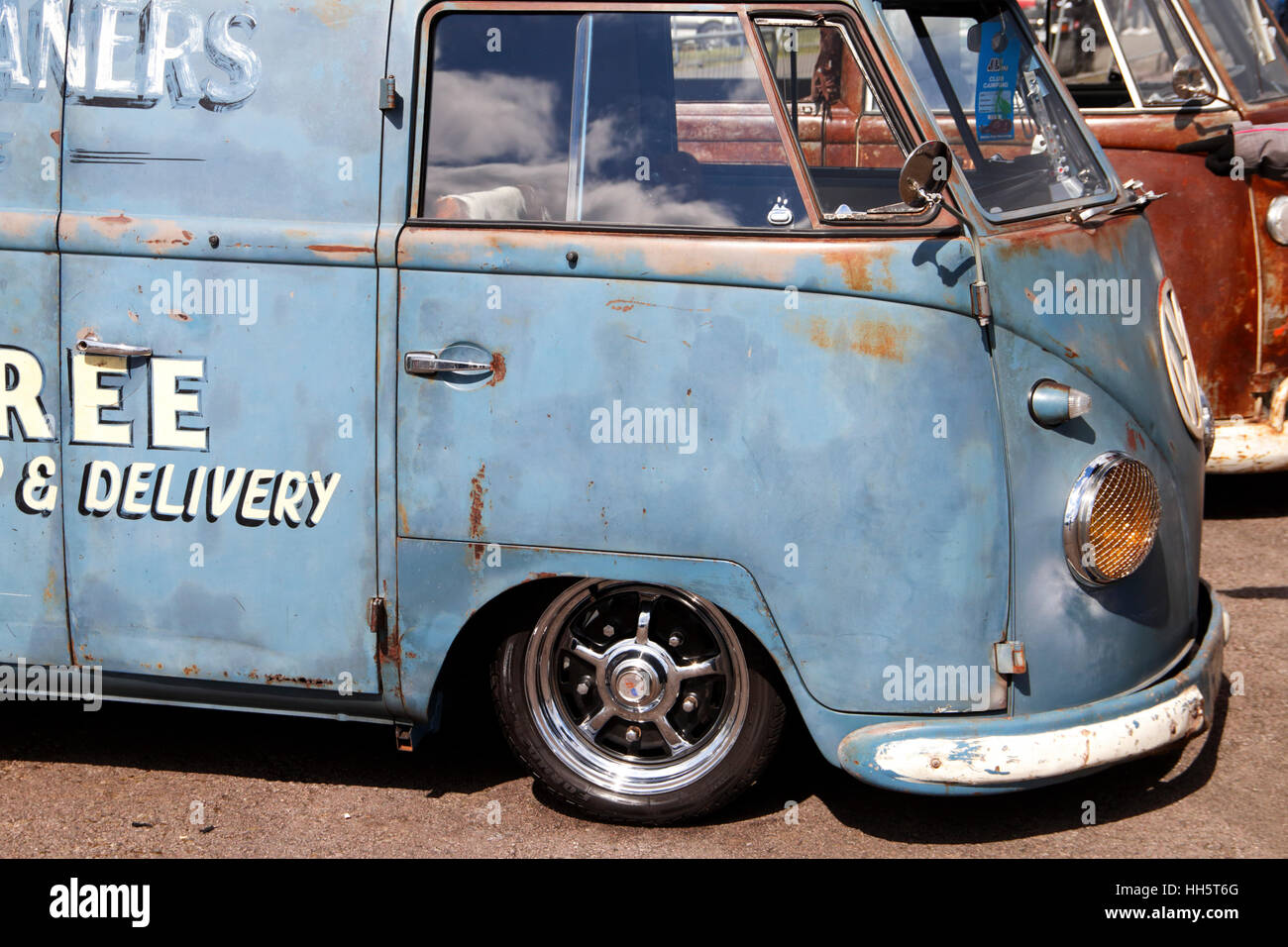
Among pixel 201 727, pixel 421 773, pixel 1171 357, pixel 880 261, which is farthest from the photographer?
pixel 201 727

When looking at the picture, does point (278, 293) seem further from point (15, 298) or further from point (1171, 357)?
point (1171, 357)

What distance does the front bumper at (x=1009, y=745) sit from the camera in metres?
3.15

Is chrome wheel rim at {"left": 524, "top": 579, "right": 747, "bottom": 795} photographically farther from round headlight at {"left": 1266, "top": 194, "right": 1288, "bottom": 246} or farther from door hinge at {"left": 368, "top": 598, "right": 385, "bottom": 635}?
round headlight at {"left": 1266, "top": 194, "right": 1288, "bottom": 246}

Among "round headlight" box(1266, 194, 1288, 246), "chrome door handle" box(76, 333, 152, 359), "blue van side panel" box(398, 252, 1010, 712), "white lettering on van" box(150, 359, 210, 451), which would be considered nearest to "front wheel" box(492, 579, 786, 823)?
"blue van side panel" box(398, 252, 1010, 712)

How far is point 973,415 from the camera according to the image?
3135 mm

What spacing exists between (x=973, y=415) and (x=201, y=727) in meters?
2.60

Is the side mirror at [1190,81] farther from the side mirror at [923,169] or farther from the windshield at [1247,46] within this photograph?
the side mirror at [923,169]

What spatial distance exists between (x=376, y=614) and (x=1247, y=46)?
197 inches

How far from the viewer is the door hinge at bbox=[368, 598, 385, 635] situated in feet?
11.2

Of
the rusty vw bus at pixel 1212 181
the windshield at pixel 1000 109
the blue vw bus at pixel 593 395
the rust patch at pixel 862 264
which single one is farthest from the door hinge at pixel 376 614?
the rusty vw bus at pixel 1212 181

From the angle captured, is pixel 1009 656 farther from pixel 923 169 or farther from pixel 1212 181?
pixel 1212 181

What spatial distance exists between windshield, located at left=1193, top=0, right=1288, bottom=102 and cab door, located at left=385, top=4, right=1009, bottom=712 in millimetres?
3592
